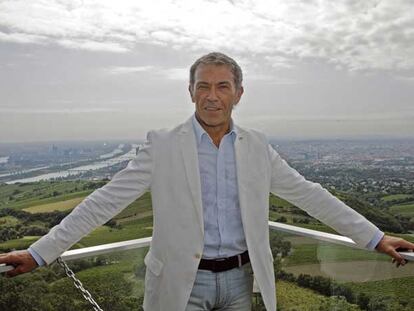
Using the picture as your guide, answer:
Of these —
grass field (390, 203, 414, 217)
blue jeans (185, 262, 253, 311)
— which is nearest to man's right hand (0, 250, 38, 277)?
blue jeans (185, 262, 253, 311)

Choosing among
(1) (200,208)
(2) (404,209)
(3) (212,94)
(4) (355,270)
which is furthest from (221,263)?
(2) (404,209)

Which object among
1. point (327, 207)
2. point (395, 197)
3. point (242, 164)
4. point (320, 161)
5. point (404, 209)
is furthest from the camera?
point (320, 161)

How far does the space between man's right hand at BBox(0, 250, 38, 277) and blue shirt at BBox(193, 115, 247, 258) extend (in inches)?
26.2

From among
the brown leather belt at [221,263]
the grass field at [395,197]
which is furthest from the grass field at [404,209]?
the brown leather belt at [221,263]

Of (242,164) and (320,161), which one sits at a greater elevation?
(242,164)

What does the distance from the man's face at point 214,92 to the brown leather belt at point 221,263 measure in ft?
1.76

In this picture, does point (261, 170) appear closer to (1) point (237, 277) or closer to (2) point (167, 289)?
(1) point (237, 277)

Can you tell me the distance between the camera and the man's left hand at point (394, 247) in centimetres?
183

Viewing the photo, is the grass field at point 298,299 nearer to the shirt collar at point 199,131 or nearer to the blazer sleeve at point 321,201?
the blazer sleeve at point 321,201

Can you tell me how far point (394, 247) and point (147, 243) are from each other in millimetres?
1297

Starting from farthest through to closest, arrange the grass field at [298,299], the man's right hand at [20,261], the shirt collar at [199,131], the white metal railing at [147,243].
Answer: the grass field at [298,299] → the white metal railing at [147,243] → the shirt collar at [199,131] → the man's right hand at [20,261]

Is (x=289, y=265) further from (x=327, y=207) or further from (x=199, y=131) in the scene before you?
(x=199, y=131)

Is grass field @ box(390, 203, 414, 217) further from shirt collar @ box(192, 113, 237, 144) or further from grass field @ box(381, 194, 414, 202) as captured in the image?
shirt collar @ box(192, 113, 237, 144)

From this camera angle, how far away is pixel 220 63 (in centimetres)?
163
